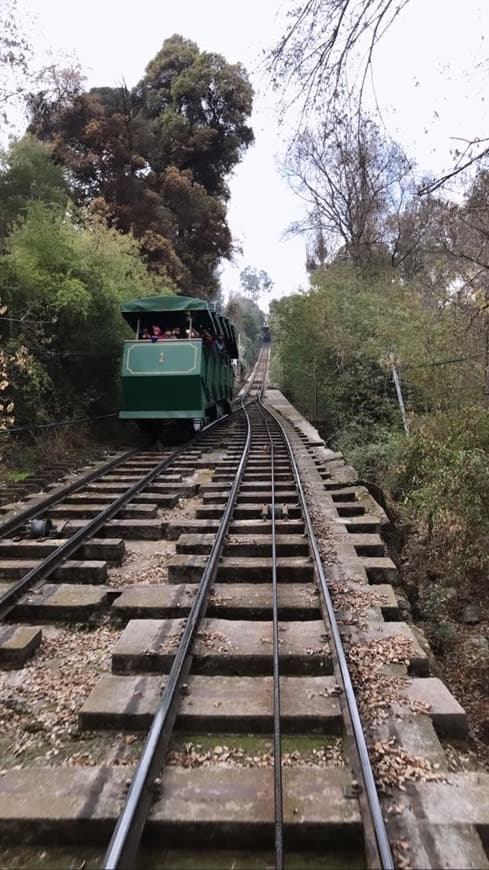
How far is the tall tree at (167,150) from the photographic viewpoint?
835 inches

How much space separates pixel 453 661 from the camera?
15.7 feet

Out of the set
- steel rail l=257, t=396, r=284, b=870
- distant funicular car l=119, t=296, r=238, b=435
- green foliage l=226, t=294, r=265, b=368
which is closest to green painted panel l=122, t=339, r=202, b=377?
distant funicular car l=119, t=296, r=238, b=435

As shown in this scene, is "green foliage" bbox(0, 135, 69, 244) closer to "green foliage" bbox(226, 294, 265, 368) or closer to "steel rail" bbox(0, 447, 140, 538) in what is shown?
"steel rail" bbox(0, 447, 140, 538)

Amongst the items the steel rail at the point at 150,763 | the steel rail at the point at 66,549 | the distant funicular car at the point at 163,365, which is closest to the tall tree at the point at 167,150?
the distant funicular car at the point at 163,365

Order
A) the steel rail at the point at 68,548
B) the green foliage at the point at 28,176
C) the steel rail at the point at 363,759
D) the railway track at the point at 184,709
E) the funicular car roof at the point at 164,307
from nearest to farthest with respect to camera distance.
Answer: the steel rail at the point at 363,759 < the railway track at the point at 184,709 < the steel rail at the point at 68,548 < the funicular car roof at the point at 164,307 < the green foliage at the point at 28,176

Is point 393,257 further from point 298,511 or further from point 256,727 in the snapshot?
point 256,727

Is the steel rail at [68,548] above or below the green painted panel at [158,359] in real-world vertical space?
below

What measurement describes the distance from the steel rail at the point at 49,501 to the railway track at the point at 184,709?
0.38 metres

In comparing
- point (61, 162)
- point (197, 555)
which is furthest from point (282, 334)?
point (197, 555)

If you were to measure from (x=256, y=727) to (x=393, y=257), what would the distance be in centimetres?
2441

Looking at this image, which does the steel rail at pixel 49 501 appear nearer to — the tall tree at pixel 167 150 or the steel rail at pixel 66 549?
the steel rail at pixel 66 549

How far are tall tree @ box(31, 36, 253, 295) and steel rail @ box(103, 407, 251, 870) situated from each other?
17.3m

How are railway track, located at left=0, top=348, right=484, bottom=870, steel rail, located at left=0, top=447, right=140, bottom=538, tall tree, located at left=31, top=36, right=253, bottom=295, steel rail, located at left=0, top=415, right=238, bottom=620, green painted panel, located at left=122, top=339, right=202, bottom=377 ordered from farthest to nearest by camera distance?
1. tall tree, located at left=31, top=36, right=253, bottom=295
2. green painted panel, located at left=122, top=339, right=202, bottom=377
3. steel rail, located at left=0, top=447, right=140, bottom=538
4. steel rail, located at left=0, top=415, right=238, bottom=620
5. railway track, located at left=0, top=348, right=484, bottom=870

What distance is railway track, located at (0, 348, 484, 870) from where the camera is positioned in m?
2.03
